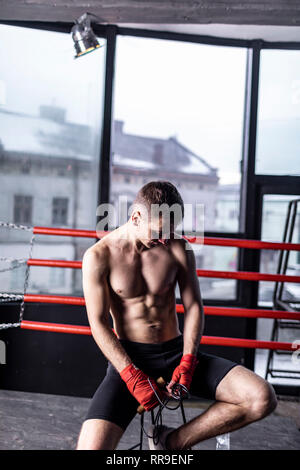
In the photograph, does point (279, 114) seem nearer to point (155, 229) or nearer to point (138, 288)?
point (155, 229)

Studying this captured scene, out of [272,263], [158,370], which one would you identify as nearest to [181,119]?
[272,263]

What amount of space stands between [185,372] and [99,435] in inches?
16.4

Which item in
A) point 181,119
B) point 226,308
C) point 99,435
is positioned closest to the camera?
point 99,435

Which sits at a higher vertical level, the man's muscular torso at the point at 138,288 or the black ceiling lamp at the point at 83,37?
the black ceiling lamp at the point at 83,37

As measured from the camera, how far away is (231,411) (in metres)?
1.70

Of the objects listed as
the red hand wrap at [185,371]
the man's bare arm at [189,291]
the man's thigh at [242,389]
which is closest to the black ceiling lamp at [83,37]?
the man's bare arm at [189,291]

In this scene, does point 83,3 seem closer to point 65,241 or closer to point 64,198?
point 64,198

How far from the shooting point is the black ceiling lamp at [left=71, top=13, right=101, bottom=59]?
2.79 meters

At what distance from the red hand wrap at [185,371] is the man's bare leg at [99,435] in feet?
0.98

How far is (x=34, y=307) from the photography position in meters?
3.16

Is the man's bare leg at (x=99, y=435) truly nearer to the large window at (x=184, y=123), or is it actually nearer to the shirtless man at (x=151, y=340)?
the shirtless man at (x=151, y=340)

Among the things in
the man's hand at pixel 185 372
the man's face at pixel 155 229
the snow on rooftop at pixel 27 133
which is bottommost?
the man's hand at pixel 185 372

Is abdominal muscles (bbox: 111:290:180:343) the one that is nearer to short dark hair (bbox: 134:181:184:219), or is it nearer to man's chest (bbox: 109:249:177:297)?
man's chest (bbox: 109:249:177:297)

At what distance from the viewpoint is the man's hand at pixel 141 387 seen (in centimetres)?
161
